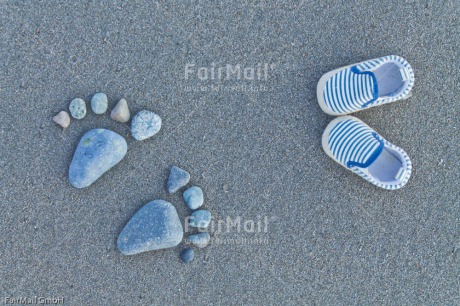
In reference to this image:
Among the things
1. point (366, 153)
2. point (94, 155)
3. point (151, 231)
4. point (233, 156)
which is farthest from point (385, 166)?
point (94, 155)

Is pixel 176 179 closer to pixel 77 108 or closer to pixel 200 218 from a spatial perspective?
pixel 200 218

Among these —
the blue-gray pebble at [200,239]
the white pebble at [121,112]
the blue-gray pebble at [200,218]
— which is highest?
the white pebble at [121,112]

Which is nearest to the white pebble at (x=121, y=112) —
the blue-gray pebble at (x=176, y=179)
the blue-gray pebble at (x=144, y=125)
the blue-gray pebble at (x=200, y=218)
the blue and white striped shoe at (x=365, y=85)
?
the blue-gray pebble at (x=144, y=125)

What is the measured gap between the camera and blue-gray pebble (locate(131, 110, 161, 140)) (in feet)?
4.13

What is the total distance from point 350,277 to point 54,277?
100 centimetres

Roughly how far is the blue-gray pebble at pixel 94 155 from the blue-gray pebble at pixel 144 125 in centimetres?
5

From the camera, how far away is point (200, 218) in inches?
50.4

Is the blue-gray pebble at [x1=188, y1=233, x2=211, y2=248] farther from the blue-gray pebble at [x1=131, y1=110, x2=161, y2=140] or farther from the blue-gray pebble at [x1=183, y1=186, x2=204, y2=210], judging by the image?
the blue-gray pebble at [x1=131, y1=110, x2=161, y2=140]

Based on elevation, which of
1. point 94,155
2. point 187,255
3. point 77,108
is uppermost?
point 77,108

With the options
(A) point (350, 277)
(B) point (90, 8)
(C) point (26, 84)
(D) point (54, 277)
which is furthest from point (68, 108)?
(A) point (350, 277)

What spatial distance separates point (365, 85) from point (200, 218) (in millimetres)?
682

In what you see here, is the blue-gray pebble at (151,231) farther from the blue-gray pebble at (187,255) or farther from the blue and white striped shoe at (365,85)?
the blue and white striped shoe at (365,85)

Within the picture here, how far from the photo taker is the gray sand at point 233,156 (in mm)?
1277

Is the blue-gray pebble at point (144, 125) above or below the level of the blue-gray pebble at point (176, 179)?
above
